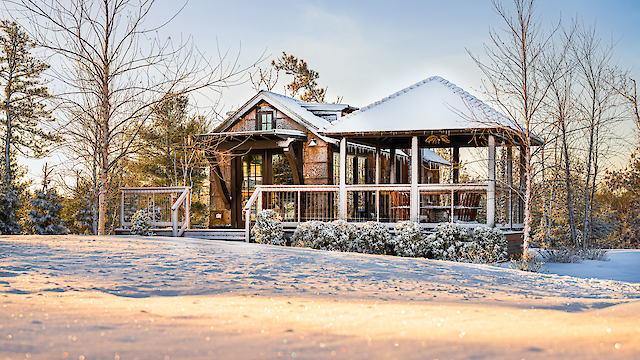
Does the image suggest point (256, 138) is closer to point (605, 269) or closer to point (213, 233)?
point (213, 233)

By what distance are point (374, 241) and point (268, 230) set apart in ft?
9.68

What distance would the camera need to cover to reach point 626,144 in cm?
1911

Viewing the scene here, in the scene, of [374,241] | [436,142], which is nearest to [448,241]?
[374,241]

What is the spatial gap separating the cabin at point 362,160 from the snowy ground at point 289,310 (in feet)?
17.7

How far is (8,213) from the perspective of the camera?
17.7 meters

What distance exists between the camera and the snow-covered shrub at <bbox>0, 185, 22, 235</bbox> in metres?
17.5

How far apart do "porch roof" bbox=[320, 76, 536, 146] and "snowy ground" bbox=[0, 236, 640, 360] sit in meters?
5.33

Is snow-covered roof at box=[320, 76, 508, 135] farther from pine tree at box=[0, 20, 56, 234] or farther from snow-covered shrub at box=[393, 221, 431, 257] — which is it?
pine tree at box=[0, 20, 56, 234]

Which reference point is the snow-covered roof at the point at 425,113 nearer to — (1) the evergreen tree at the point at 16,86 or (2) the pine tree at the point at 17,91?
(2) the pine tree at the point at 17,91

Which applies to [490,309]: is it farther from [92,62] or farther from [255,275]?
[92,62]

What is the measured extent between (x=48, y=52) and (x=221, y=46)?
14.9ft

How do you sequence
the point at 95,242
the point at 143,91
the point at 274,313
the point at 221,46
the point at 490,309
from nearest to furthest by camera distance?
the point at 274,313, the point at 490,309, the point at 95,242, the point at 221,46, the point at 143,91

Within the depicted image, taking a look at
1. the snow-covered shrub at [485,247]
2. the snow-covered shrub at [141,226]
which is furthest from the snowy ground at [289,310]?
the snow-covered shrub at [141,226]

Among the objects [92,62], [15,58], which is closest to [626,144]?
[92,62]
